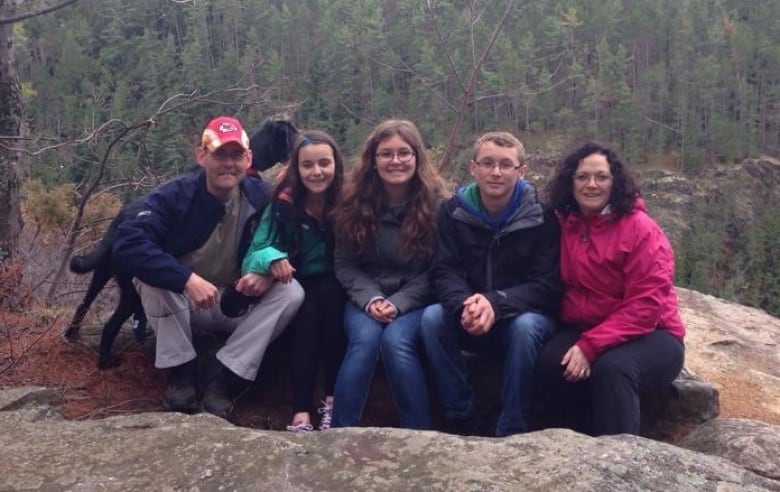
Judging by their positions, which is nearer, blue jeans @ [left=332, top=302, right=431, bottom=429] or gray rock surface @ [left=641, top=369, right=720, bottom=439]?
blue jeans @ [left=332, top=302, right=431, bottom=429]

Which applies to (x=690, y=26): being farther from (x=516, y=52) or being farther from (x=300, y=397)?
(x=300, y=397)

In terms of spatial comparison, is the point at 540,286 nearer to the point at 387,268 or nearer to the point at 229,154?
the point at 387,268

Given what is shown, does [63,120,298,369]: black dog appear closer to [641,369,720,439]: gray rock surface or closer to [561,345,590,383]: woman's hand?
[561,345,590,383]: woman's hand

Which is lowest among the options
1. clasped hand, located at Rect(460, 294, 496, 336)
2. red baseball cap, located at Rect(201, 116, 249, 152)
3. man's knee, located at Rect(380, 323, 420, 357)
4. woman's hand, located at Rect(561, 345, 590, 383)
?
woman's hand, located at Rect(561, 345, 590, 383)

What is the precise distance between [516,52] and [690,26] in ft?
49.9

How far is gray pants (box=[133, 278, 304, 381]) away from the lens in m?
3.73

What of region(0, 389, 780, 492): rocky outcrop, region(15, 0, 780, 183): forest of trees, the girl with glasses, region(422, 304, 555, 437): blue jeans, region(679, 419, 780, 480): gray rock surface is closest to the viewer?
region(0, 389, 780, 492): rocky outcrop

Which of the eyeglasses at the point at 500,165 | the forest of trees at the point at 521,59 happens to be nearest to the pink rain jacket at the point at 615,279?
the eyeglasses at the point at 500,165

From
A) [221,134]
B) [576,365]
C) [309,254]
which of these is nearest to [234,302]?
[309,254]

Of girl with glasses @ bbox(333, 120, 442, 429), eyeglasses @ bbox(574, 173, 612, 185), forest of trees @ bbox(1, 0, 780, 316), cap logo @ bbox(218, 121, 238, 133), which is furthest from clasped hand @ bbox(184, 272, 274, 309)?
forest of trees @ bbox(1, 0, 780, 316)

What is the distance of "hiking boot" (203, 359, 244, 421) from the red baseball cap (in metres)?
1.16

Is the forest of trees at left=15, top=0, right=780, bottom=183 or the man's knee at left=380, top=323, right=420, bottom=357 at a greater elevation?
the forest of trees at left=15, top=0, right=780, bottom=183

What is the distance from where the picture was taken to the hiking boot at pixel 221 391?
3.81 meters

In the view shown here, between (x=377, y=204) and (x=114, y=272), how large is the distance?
1.48 meters
